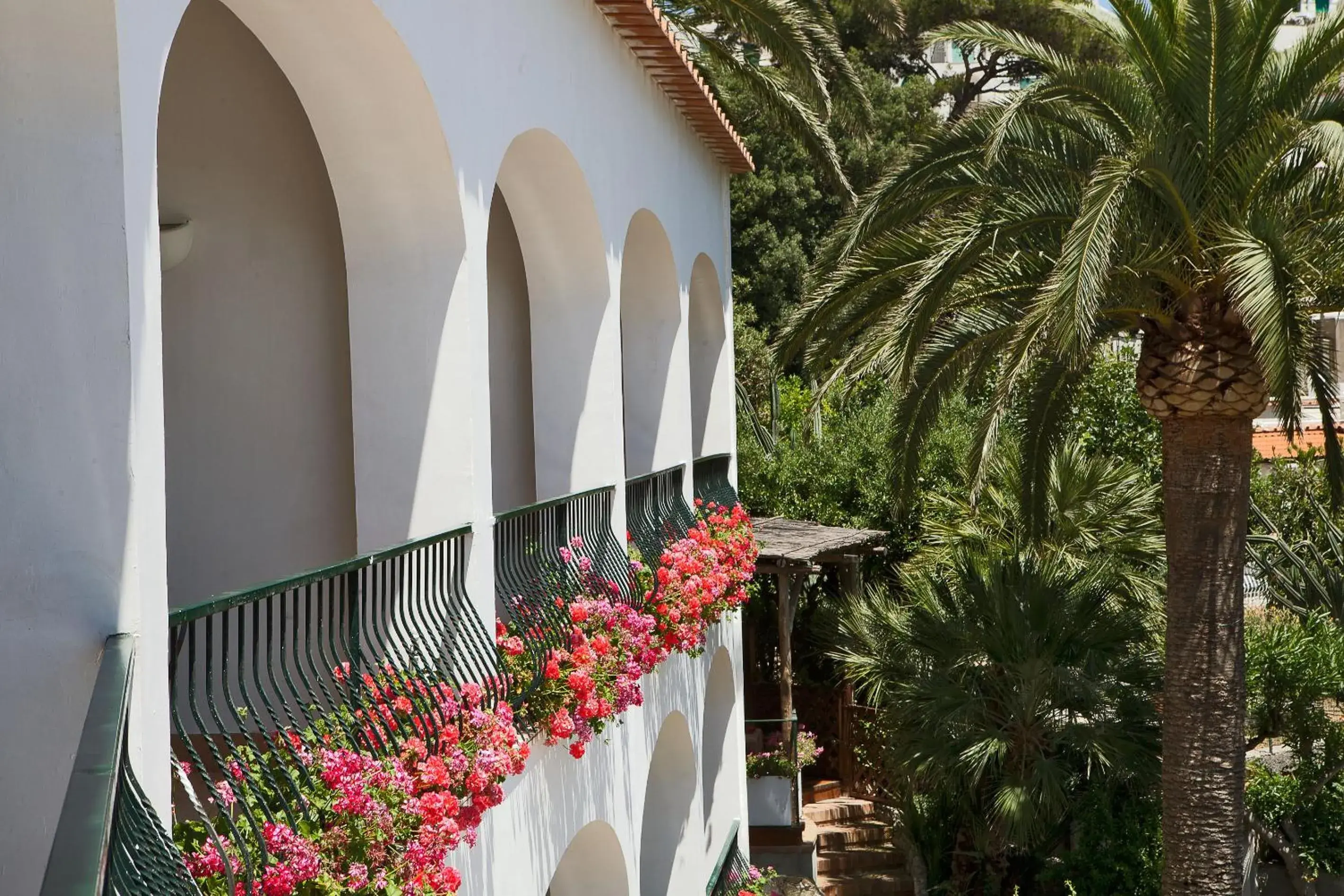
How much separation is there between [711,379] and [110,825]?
13.5 metres

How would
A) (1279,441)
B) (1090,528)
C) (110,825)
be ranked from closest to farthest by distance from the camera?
1. (110,825)
2. (1090,528)
3. (1279,441)

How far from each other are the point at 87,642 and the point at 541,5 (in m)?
5.06

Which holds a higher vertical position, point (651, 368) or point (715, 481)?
point (651, 368)

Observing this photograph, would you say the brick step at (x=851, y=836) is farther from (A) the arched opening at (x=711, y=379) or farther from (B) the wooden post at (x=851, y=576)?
(A) the arched opening at (x=711, y=379)

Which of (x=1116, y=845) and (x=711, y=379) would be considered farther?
(x=711, y=379)

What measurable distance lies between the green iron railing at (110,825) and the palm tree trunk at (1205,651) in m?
9.18

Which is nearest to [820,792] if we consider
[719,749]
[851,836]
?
[851,836]

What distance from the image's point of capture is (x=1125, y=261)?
995 centimetres

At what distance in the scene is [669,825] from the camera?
43.4 ft

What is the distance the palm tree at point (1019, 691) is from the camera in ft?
44.3

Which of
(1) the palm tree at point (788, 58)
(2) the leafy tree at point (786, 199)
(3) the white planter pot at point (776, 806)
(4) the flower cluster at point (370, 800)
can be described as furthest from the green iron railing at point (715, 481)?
(2) the leafy tree at point (786, 199)

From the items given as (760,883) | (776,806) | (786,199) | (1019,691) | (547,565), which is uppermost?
(786,199)

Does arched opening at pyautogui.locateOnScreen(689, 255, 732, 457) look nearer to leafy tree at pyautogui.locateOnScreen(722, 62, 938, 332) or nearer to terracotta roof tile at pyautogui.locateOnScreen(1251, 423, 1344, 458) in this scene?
terracotta roof tile at pyautogui.locateOnScreen(1251, 423, 1344, 458)

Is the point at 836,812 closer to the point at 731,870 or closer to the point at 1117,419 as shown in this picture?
the point at 731,870
